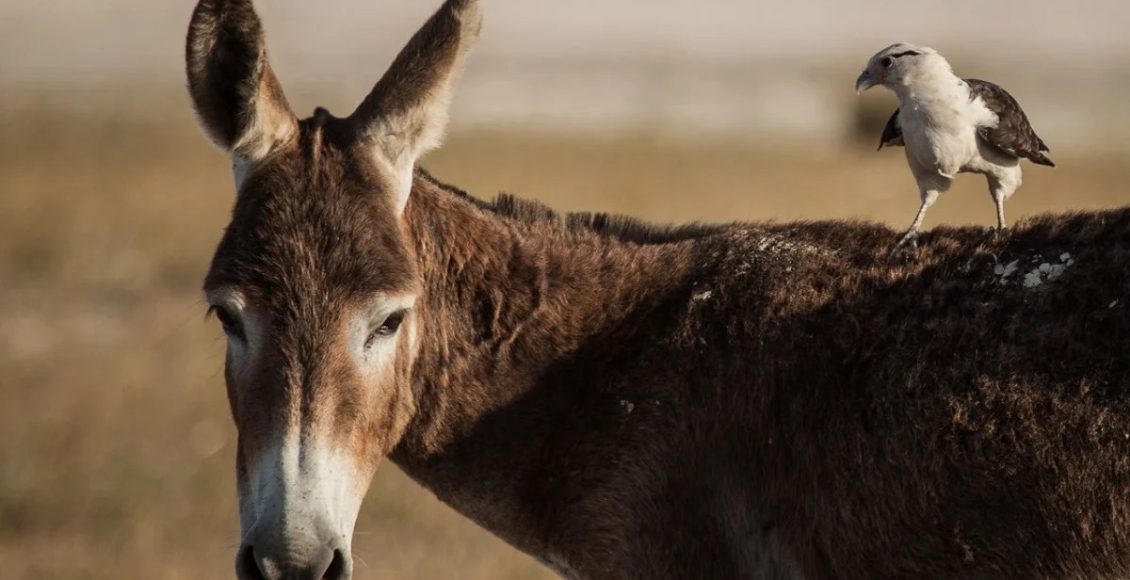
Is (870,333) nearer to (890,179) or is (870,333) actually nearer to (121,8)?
(890,179)

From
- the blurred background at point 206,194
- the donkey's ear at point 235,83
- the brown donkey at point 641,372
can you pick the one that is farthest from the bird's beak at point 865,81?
the blurred background at point 206,194

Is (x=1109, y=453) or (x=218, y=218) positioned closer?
(x=1109, y=453)

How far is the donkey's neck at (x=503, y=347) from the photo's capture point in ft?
16.5

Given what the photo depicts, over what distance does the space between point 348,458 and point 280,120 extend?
46.5 inches

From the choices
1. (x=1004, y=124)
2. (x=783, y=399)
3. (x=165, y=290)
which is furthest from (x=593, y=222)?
(x=165, y=290)

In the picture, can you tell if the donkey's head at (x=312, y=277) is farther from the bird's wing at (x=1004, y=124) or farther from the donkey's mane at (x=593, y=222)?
the bird's wing at (x=1004, y=124)

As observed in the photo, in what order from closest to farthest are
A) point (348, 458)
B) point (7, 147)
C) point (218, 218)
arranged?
point (348, 458), point (218, 218), point (7, 147)

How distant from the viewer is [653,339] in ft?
16.3

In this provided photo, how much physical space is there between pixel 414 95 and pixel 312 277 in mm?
791

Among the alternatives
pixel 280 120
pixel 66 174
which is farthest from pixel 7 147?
pixel 280 120

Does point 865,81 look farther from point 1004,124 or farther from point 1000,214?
point 1000,214

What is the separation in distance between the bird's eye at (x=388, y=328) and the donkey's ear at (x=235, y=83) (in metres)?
0.74

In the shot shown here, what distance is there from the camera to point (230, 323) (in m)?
4.68

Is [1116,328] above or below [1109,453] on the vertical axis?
above
